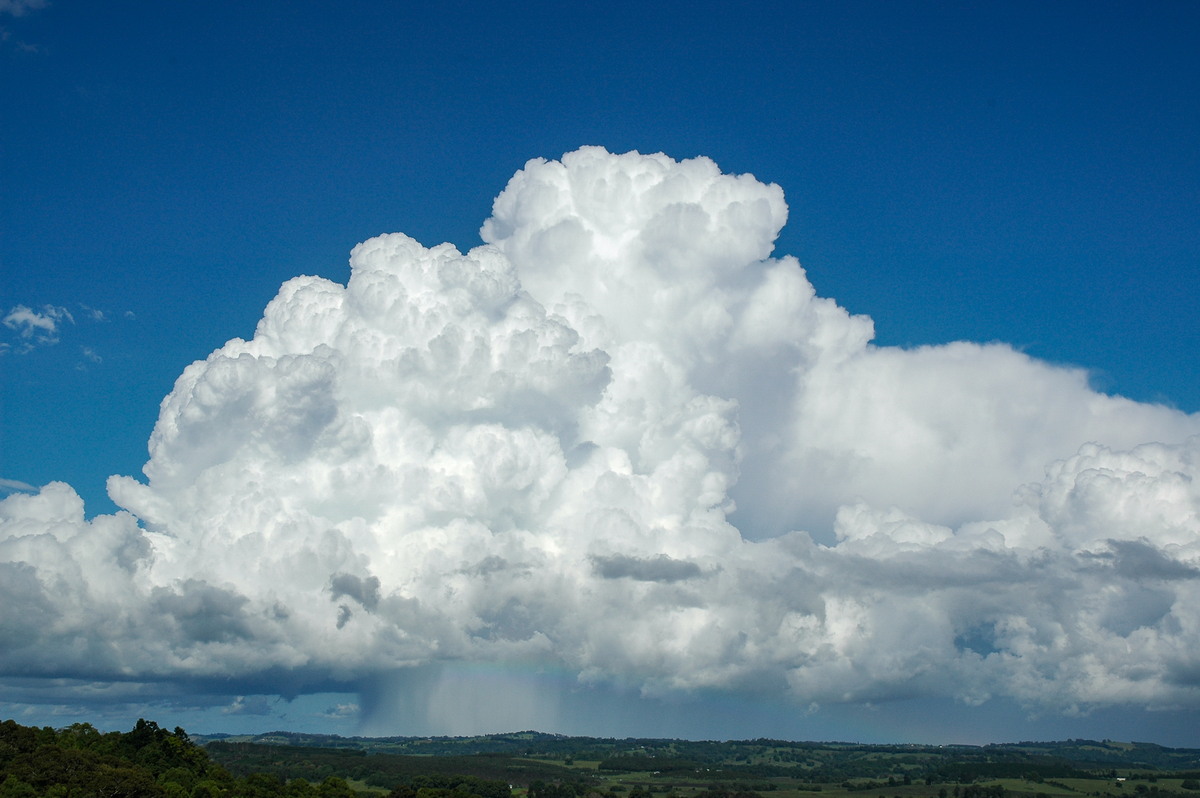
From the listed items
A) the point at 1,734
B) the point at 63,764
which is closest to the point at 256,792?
the point at 63,764

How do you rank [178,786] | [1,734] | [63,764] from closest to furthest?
[63,764], [178,786], [1,734]

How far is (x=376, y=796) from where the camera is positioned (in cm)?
18288

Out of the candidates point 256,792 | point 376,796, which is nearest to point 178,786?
point 256,792

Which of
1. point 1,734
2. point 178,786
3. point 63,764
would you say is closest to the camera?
point 63,764

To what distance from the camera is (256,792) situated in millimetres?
188125

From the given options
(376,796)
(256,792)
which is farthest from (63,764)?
(376,796)

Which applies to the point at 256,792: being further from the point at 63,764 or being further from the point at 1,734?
the point at 1,734

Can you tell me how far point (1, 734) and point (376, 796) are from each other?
80.4 meters

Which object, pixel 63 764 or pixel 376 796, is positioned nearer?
pixel 63 764

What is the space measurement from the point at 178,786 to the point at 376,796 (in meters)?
36.6

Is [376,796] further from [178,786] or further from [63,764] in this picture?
[63,764]

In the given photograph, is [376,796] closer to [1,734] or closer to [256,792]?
[256,792]

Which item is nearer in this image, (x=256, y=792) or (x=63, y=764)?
(x=63, y=764)

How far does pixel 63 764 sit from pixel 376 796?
5425cm
